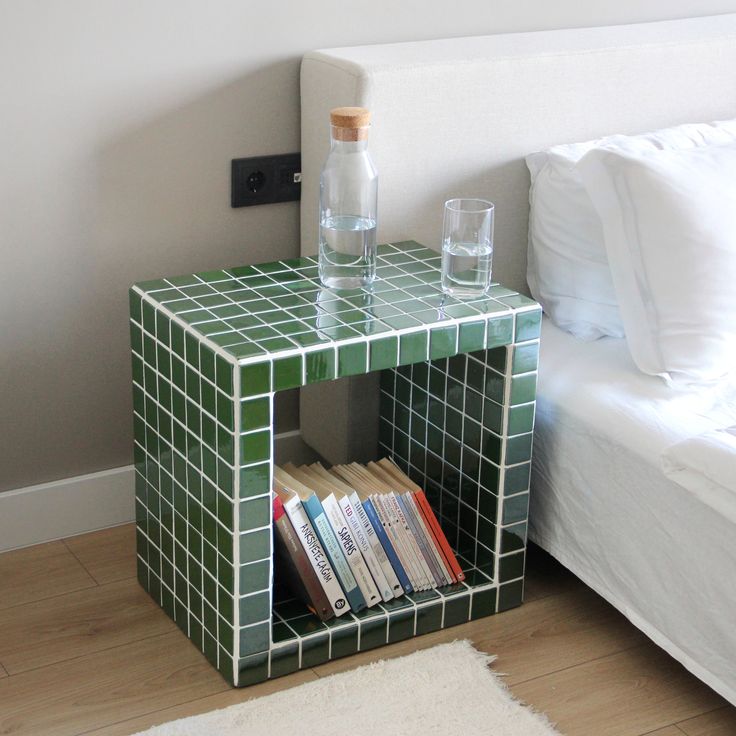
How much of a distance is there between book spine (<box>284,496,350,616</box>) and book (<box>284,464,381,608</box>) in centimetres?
3

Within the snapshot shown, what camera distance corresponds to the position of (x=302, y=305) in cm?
171

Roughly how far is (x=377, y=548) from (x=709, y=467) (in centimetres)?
53

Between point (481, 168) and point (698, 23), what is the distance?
1.95 feet

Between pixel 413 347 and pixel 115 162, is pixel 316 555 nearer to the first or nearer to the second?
pixel 413 347

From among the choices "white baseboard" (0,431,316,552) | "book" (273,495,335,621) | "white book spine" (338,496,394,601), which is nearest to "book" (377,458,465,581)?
"white book spine" (338,496,394,601)

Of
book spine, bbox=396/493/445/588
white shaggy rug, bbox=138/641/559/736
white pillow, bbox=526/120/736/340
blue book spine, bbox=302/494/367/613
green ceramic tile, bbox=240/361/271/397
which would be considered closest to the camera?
green ceramic tile, bbox=240/361/271/397

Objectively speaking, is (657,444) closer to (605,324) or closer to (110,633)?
(605,324)

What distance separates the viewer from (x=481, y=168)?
2010mm

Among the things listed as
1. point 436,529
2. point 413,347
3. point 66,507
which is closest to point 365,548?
point 436,529

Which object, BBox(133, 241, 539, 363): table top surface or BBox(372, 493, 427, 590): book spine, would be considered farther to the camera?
BBox(372, 493, 427, 590): book spine

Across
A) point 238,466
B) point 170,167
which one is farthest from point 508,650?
point 170,167

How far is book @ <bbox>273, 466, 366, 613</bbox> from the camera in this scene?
1.74 meters

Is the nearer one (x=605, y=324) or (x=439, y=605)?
(x=439, y=605)

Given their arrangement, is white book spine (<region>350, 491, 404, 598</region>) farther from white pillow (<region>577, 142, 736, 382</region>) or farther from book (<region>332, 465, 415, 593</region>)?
white pillow (<region>577, 142, 736, 382</region>)
